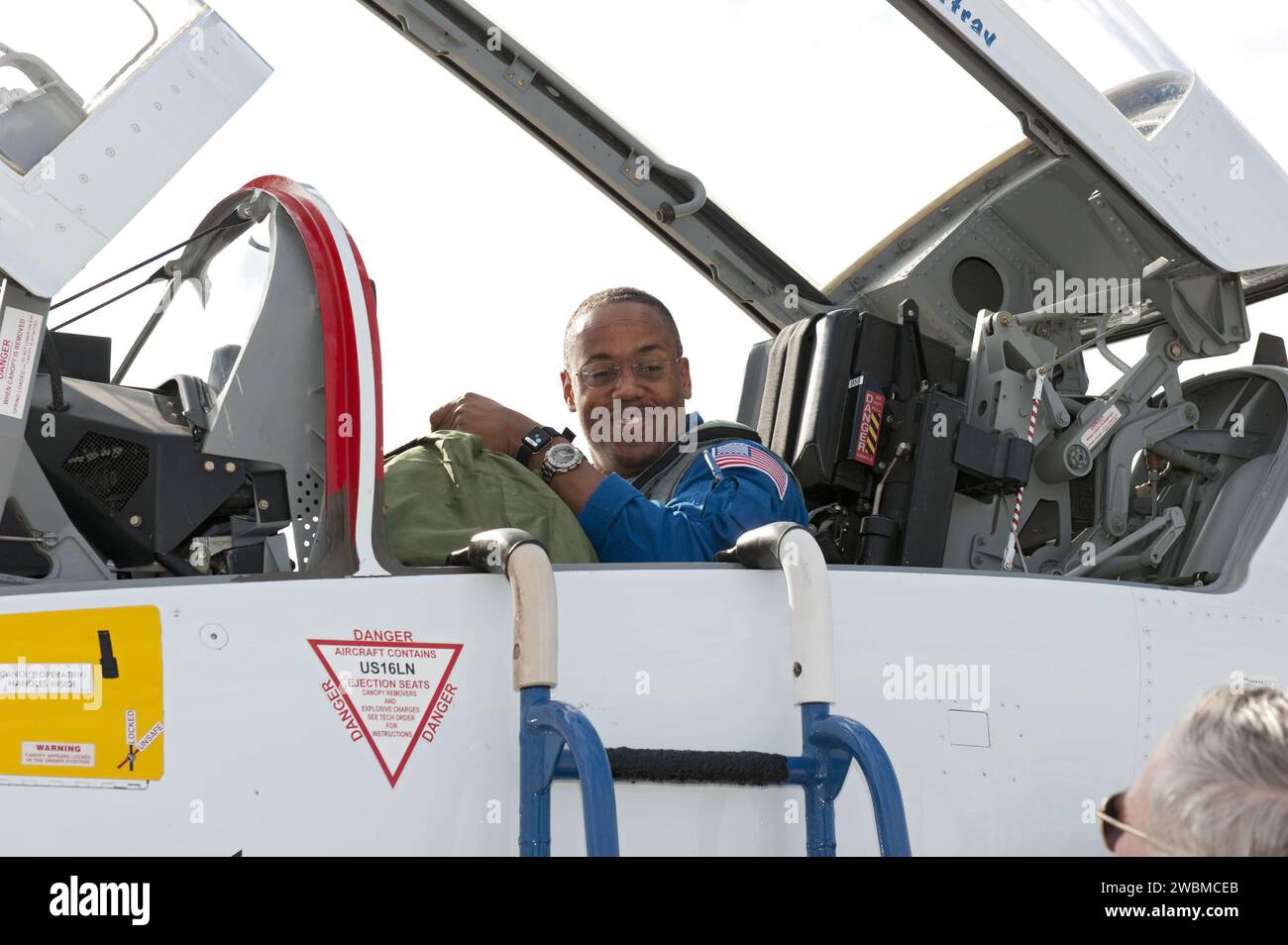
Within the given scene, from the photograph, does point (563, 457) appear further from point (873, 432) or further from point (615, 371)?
point (873, 432)

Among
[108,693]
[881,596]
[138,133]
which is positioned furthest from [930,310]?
[108,693]

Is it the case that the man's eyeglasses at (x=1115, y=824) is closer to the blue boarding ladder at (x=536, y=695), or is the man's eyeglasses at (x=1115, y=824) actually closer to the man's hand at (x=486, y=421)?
the blue boarding ladder at (x=536, y=695)

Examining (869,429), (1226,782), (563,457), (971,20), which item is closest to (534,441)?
(563,457)

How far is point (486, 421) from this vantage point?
267cm

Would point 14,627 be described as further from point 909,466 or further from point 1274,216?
point 1274,216

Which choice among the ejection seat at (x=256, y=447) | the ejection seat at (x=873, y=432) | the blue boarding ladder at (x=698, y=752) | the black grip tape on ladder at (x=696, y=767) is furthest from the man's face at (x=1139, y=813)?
the ejection seat at (x=873, y=432)

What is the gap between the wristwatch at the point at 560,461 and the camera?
103 inches

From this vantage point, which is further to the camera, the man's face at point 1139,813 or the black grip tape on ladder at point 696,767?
the black grip tape on ladder at point 696,767

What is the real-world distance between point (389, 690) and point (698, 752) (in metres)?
0.47

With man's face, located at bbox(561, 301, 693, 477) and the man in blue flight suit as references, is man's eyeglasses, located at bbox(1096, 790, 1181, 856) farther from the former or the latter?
man's face, located at bbox(561, 301, 693, 477)

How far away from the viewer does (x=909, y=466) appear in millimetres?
3133

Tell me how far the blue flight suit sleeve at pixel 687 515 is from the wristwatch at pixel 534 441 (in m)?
0.15

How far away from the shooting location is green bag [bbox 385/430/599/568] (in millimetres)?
2244

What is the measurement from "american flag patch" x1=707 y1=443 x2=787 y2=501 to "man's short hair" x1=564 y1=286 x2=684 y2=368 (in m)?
0.43
